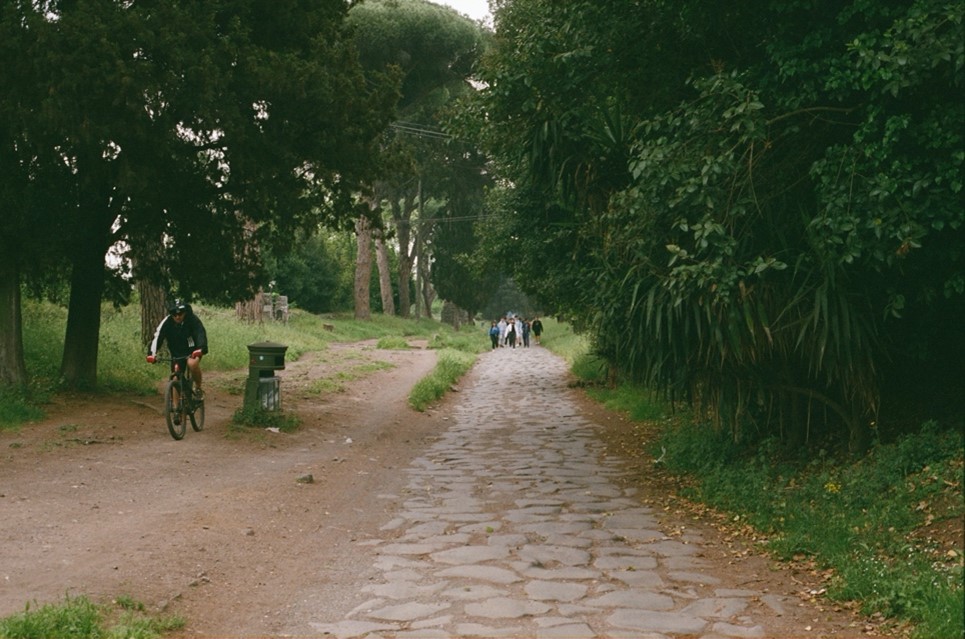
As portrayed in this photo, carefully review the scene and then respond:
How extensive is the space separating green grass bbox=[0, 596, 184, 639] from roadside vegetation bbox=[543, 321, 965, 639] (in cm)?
Answer: 413

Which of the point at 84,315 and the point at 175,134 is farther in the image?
the point at 84,315

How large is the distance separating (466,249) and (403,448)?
1664 inches

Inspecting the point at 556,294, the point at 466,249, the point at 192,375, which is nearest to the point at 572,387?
the point at 556,294

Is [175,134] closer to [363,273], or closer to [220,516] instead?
[220,516]

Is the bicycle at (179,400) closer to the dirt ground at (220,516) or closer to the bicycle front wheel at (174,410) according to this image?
the bicycle front wheel at (174,410)

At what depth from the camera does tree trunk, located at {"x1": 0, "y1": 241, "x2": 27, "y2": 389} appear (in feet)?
45.4

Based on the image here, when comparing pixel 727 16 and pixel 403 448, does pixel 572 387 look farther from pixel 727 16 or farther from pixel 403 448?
pixel 727 16

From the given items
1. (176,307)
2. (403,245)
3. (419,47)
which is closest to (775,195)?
(176,307)

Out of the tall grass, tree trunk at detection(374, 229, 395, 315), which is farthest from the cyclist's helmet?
→ tree trunk at detection(374, 229, 395, 315)

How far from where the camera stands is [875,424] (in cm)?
836

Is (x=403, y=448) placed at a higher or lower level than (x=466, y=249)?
lower

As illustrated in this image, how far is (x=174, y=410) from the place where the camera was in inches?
481

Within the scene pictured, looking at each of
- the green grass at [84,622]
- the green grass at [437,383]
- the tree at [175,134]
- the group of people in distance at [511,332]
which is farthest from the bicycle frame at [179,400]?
the group of people in distance at [511,332]

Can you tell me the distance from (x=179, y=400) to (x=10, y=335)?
11.5 ft
